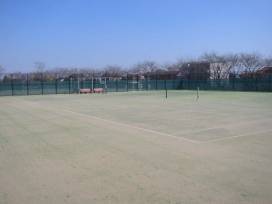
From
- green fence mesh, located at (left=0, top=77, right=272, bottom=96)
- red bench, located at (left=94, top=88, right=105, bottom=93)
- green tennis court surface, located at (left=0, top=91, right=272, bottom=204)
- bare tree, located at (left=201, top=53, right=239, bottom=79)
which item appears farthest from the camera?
bare tree, located at (left=201, top=53, right=239, bottom=79)

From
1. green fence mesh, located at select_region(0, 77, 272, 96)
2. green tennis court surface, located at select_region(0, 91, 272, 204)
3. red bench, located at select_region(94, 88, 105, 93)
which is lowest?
green tennis court surface, located at select_region(0, 91, 272, 204)

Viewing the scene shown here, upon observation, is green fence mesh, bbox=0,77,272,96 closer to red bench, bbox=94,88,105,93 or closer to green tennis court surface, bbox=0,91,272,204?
red bench, bbox=94,88,105,93

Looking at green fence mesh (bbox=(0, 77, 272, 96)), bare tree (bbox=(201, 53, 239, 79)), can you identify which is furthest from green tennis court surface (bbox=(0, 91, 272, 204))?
bare tree (bbox=(201, 53, 239, 79))

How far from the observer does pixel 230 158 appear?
6.18 metres

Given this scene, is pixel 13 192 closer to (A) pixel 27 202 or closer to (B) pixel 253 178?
(A) pixel 27 202

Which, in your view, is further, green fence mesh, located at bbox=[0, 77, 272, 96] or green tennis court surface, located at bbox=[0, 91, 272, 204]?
green fence mesh, located at bbox=[0, 77, 272, 96]

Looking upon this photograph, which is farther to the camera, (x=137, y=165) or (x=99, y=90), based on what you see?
(x=99, y=90)

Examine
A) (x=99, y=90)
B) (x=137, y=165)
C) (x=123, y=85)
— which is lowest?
(x=137, y=165)

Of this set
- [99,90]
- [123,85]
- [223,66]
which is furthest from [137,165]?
[223,66]

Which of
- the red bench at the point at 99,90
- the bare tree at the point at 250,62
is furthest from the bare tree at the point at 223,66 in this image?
the red bench at the point at 99,90

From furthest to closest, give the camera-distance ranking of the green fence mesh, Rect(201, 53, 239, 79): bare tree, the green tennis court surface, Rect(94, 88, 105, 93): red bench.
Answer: Rect(201, 53, 239, 79): bare tree < Rect(94, 88, 105, 93): red bench < the green fence mesh < the green tennis court surface

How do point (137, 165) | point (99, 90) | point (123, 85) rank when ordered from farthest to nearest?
point (123, 85) → point (99, 90) → point (137, 165)

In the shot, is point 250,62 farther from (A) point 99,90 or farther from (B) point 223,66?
(A) point 99,90

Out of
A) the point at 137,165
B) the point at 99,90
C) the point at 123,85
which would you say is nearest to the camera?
the point at 137,165
